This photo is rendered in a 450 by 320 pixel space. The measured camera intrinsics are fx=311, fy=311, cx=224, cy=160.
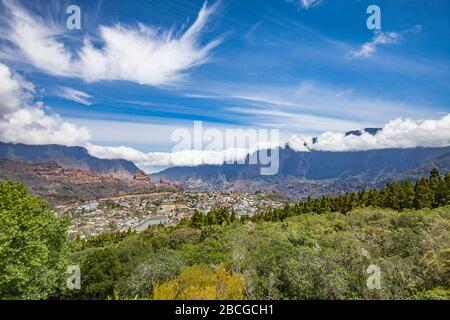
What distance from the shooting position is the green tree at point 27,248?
14.5 m

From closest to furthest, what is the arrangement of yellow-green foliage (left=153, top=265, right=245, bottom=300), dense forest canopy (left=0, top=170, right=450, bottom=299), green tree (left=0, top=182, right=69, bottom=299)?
yellow-green foliage (left=153, top=265, right=245, bottom=300) < dense forest canopy (left=0, top=170, right=450, bottom=299) < green tree (left=0, top=182, right=69, bottom=299)

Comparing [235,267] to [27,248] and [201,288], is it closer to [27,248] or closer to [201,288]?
[201,288]

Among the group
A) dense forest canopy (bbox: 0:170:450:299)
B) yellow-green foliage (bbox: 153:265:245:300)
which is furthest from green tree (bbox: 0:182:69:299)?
yellow-green foliage (bbox: 153:265:245:300)

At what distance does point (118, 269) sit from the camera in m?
24.5

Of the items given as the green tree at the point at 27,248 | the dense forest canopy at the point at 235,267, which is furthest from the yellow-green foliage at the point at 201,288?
the green tree at the point at 27,248

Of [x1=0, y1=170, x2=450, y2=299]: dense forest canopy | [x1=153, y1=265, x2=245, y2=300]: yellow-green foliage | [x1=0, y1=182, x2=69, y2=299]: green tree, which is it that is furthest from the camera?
[x1=0, y1=182, x2=69, y2=299]: green tree

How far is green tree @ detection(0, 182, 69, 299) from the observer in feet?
47.7

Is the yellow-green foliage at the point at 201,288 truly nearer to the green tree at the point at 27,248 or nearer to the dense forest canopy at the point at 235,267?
the dense forest canopy at the point at 235,267

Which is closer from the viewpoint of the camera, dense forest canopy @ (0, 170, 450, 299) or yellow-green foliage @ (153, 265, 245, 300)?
yellow-green foliage @ (153, 265, 245, 300)

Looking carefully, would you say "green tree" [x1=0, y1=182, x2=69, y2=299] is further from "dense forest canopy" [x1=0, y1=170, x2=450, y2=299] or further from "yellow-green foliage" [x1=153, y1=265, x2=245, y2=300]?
"yellow-green foliage" [x1=153, y1=265, x2=245, y2=300]

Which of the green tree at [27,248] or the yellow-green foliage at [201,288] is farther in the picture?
the green tree at [27,248]

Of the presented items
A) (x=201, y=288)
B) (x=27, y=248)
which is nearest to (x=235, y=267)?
(x=201, y=288)

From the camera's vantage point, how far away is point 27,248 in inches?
607
